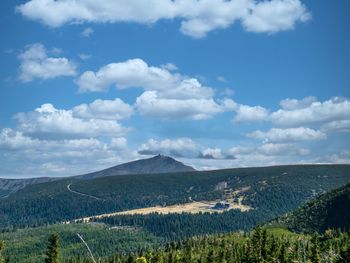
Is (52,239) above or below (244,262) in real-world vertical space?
above

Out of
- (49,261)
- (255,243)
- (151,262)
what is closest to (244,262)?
(255,243)

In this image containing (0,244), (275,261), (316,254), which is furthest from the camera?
(316,254)

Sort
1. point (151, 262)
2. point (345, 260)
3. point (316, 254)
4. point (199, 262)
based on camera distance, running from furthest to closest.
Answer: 1. point (199, 262)
2. point (151, 262)
3. point (316, 254)
4. point (345, 260)

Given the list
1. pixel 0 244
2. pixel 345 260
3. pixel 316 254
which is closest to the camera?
pixel 0 244

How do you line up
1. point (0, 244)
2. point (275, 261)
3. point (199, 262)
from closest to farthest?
1. point (0, 244)
2. point (275, 261)
3. point (199, 262)

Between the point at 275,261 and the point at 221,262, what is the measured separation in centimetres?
5005

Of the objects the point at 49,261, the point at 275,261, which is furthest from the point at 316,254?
the point at 49,261

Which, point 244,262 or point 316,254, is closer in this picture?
point 316,254

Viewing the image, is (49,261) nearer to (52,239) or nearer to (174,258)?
(52,239)

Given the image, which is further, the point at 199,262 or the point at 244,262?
the point at 199,262

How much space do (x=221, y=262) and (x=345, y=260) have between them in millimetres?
71255

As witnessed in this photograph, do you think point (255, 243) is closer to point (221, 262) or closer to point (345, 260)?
point (221, 262)

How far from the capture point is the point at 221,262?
7840 inches

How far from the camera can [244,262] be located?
590ft
